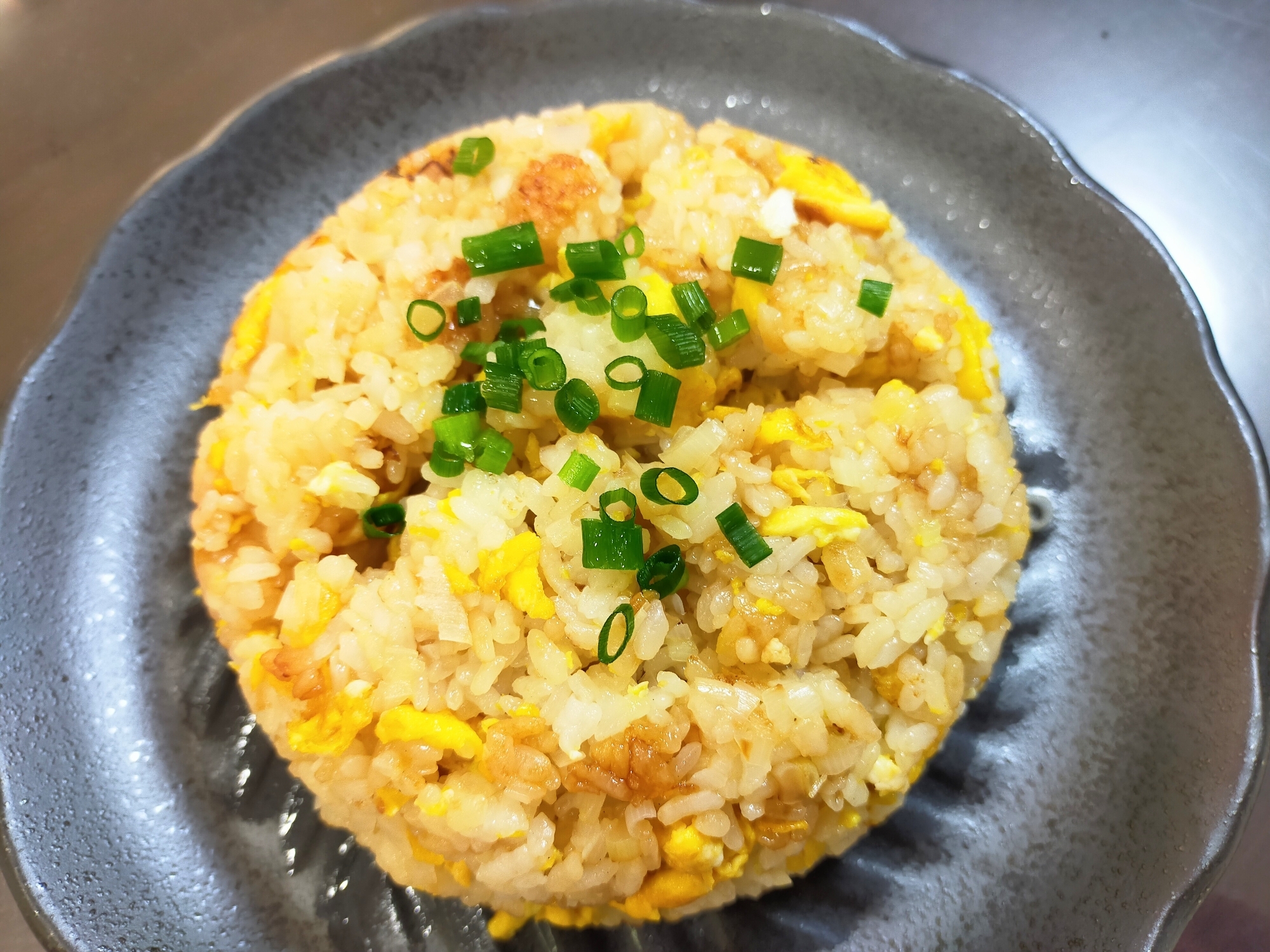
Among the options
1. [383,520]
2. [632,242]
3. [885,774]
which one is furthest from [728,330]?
[885,774]

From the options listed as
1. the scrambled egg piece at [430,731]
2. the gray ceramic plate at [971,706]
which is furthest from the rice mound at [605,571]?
the gray ceramic plate at [971,706]

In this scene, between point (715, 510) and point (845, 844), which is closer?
point (715, 510)

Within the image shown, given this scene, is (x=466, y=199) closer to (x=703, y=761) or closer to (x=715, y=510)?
(x=715, y=510)

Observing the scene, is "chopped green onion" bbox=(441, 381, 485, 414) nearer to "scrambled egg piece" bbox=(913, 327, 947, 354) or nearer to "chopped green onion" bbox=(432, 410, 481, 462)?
"chopped green onion" bbox=(432, 410, 481, 462)

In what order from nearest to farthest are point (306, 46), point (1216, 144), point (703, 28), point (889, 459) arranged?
point (889, 459) < point (703, 28) < point (1216, 144) < point (306, 46)

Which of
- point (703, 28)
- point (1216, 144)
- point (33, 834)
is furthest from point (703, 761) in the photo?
point (1216, 144)

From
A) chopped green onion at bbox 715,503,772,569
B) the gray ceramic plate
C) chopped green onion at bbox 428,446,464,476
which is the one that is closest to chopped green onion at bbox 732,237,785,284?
chopped green onion at bbox 715,503,772,569
